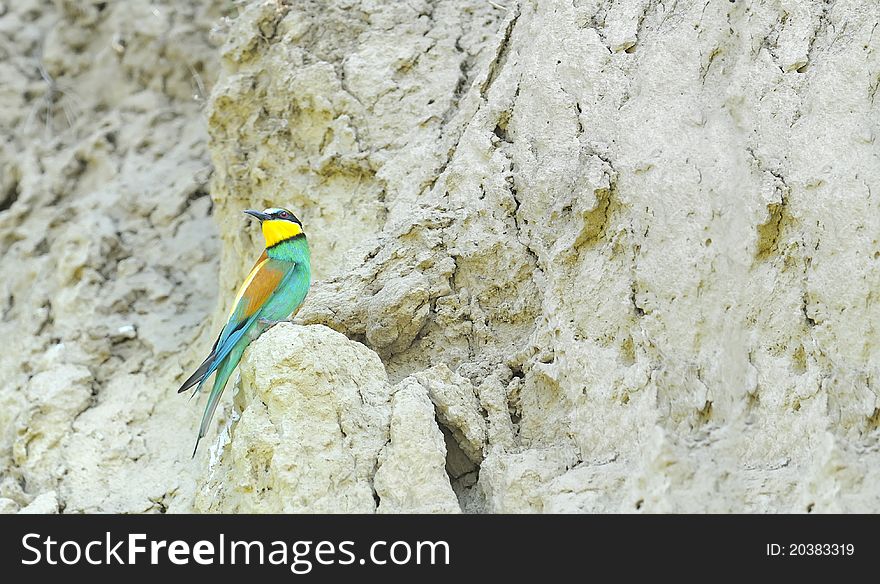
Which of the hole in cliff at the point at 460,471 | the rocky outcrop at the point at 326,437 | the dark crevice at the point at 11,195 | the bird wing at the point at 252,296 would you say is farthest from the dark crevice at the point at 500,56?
the dark crevice at the point at 11,195

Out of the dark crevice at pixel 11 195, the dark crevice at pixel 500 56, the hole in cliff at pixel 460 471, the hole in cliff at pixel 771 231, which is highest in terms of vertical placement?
the dark crevice at pixel 500 56

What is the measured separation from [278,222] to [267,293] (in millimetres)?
288

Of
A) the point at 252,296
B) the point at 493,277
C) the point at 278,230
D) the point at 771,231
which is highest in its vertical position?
the point at 771,231

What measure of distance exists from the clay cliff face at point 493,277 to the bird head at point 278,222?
0.15 meters

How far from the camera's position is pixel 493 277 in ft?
10.9

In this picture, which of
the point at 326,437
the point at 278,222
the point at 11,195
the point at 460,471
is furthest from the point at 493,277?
the point at 11,195

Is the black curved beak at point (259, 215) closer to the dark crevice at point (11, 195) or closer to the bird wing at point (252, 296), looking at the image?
the bird wing at point (252, 296)

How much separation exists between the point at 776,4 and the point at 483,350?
4.33ft

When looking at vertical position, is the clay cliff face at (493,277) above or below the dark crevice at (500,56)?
below

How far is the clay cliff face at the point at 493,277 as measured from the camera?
8.84 feet

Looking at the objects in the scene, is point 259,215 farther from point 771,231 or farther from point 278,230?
point 771,231

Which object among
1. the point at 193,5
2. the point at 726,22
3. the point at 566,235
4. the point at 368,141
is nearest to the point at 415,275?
the point at 566,235

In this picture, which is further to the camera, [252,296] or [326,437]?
[252,296]

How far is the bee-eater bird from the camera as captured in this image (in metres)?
3.62
